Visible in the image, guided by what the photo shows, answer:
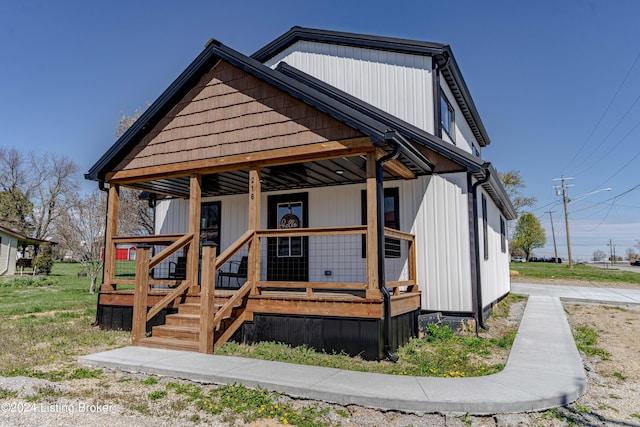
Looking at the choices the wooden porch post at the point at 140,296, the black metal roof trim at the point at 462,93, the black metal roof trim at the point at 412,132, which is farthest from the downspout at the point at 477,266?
the wooden porch post at the point at 140,296

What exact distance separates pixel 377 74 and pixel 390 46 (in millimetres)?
627

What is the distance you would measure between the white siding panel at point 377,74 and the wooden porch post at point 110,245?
17.3ft

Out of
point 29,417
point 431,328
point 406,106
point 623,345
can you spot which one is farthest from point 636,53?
point 29,417

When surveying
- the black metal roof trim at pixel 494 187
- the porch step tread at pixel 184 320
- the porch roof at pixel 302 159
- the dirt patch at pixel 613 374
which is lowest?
the dirt patch at pixel 613 374

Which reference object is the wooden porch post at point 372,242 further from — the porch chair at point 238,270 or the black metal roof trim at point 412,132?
the porch chair at point 238,270

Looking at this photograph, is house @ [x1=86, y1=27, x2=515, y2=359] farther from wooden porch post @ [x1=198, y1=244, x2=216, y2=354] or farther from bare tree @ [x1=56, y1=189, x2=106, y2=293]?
bare tree @ [x1=56, y1=189, x2=106, y2=293]

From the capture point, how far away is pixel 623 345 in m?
6.72

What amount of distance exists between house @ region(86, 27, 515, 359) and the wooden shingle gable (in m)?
0.02

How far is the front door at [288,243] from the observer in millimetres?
8797

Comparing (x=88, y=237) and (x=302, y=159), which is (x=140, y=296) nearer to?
(x=302, y=159)

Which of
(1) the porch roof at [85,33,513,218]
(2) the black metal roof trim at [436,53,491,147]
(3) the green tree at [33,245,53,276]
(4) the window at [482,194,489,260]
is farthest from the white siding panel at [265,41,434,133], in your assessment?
(3) the green tree at [33,245,53,276]

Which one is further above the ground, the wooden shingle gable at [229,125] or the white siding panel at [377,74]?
the white siding panel at [377,74]

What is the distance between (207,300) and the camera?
5520 millimetres

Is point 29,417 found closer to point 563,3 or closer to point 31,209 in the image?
point 563,3
